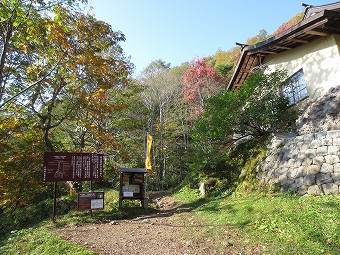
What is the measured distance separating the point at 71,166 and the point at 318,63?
34.5ft

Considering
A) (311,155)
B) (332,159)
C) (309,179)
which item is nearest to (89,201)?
(309,179)

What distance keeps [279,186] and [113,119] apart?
1261 centimetres

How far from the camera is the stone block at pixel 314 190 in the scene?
6775mm

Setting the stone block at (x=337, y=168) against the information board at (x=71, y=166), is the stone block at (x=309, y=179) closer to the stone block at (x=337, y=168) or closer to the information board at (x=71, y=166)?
the stone block at (x=337, y=168)

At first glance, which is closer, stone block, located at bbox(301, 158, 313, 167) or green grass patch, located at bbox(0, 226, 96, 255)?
green grass patch, located at bbox(0, 226, 96, 255)

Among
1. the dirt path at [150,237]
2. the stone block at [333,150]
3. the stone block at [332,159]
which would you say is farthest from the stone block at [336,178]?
the dirt path at [150,237]

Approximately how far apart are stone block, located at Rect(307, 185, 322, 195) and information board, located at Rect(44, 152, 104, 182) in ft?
25.3

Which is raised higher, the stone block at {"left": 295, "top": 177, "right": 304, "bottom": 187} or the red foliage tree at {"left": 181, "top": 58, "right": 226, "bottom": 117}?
the red foliage tree at {"left": 181, "top": 58, "right": 226, "bottom": 117}

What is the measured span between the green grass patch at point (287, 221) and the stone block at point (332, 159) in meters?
1.10

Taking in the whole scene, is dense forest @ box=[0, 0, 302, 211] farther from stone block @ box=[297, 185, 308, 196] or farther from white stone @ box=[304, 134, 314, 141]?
stone block @ box=[297, 185, 308, 196]

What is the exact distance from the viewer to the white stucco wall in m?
8.92

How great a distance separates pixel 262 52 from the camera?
39.5ft

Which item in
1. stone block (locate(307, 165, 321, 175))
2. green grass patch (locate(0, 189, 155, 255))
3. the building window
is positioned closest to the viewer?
green grass patch (locate(0, 189, 155, 255))

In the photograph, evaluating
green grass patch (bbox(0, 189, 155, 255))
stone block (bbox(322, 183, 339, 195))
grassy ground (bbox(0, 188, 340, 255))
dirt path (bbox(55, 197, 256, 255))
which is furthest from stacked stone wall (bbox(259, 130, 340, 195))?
green grass patch (bbox(0, 189, 155, 255))
